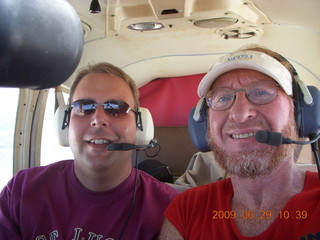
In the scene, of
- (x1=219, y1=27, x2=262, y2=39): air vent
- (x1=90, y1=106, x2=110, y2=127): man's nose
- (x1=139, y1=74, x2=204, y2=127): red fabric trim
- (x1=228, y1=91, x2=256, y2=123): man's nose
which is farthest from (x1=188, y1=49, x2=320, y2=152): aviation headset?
(x1=139, y1=74, x2=204, y2=127): red fabric trim

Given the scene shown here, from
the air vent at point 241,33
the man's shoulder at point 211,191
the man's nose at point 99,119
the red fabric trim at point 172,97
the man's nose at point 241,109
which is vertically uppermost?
the air vent at point 241,33

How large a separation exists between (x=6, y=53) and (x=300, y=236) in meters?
1.19

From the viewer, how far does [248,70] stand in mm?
1606

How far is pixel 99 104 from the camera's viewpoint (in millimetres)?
1991

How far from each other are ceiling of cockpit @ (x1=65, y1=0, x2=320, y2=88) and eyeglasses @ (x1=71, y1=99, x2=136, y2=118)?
16cm

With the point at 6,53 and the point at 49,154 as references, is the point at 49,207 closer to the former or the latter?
the point at 49,154

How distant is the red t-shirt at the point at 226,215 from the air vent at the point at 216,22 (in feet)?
3.77

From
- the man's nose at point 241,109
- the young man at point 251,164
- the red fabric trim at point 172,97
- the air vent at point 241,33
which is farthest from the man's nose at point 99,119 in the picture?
the red fabric trim at point 172,97

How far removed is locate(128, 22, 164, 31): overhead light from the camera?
8.23 ft

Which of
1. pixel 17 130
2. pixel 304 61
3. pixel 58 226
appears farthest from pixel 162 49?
pixel 58 226

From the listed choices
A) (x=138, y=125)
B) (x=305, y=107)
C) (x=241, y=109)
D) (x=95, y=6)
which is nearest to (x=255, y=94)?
(x=241, y=109)

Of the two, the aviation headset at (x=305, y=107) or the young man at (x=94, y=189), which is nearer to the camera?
the aviation headset at (x=305, y=107)

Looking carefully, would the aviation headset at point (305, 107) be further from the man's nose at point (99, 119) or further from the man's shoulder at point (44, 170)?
the man's shoulder at point (44, 170)

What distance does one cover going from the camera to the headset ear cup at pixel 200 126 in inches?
68.1
